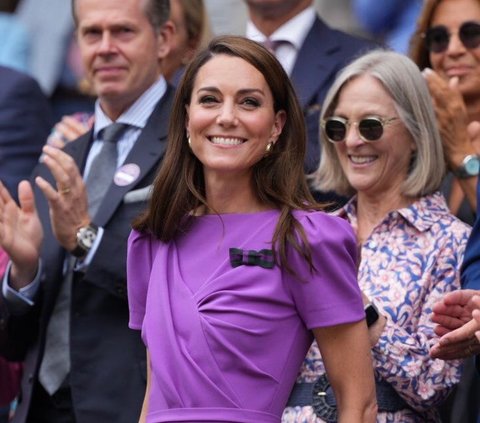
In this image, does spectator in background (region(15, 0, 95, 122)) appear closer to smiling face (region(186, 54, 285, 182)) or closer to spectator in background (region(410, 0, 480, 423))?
spectator in background (region(410, 0, 480, 423))

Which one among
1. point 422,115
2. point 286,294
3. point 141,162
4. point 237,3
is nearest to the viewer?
point 286,294

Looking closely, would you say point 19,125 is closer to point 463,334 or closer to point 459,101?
point 459,101

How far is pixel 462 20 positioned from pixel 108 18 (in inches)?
60.7

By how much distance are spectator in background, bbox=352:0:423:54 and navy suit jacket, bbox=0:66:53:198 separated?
1.96m

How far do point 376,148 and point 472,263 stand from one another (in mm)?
745

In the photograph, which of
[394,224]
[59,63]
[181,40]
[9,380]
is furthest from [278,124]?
[59,63]

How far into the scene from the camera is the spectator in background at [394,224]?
16.3 ft

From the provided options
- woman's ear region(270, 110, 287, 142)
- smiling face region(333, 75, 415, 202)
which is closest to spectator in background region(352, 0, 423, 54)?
smiling face region(333, 75, 415, 202)

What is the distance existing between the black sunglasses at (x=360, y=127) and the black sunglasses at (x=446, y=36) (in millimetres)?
913

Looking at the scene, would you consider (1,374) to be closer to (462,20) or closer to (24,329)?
(24,329)

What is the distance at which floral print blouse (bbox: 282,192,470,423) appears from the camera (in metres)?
4.95

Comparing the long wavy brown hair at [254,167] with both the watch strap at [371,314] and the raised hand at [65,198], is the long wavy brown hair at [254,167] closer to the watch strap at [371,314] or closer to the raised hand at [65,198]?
the watch strap at [371,314]

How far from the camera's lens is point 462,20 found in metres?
6.25

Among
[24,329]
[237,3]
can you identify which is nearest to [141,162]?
[24,329]
